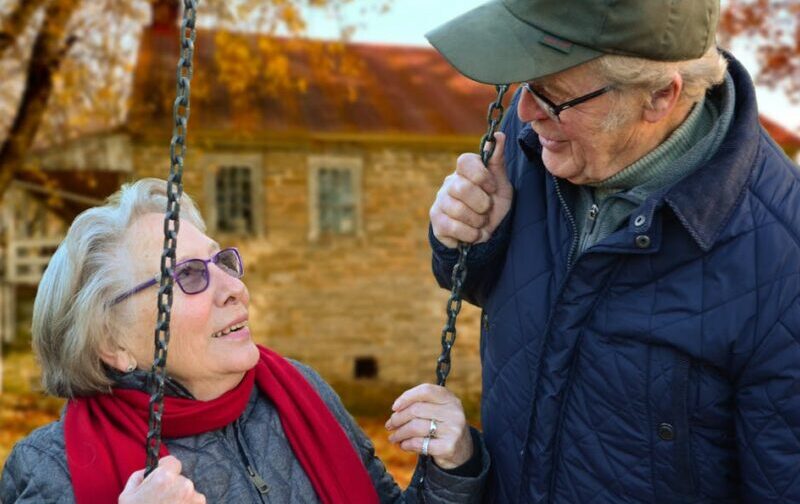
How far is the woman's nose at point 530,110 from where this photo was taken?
189cm

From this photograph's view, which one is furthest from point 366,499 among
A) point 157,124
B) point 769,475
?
point 157,124

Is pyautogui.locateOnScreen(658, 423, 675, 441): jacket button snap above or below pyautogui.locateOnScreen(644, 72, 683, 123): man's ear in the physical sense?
below

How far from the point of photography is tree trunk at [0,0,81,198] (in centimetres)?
970

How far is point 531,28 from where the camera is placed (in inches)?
71.4

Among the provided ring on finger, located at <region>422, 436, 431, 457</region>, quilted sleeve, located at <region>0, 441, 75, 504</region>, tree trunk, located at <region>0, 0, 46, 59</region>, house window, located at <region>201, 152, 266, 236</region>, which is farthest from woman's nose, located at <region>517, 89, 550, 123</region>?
house window, located at <region>201, 152, 266, 236</region>

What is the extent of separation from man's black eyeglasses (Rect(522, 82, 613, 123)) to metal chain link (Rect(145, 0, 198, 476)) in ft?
2.45

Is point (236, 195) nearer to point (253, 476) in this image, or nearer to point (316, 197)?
point (316, 197)

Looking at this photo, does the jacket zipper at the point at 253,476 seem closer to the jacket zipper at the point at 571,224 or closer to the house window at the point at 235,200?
the jacket zipper at the point at 571,224

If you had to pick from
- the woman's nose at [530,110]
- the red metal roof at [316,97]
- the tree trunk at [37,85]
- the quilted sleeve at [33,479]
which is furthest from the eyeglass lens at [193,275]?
the red metal roof at [316,97]

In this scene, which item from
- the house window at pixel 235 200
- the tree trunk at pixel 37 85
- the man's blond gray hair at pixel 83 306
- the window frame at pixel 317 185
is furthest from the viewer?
the window frame at pixel 317 185

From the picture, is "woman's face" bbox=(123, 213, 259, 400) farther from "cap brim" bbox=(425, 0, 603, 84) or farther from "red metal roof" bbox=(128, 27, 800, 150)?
"red metal roof" bbox=(128, 27, 800, 150)

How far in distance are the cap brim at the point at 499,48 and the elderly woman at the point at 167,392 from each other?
844 millimetres

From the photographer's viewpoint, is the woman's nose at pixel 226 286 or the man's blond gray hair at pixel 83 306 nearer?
the man's blond gray hair at pixel 83 306

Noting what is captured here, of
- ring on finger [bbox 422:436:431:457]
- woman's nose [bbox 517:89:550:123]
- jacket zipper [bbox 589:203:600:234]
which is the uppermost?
woman's nose [bbox 517:89:550:123]
